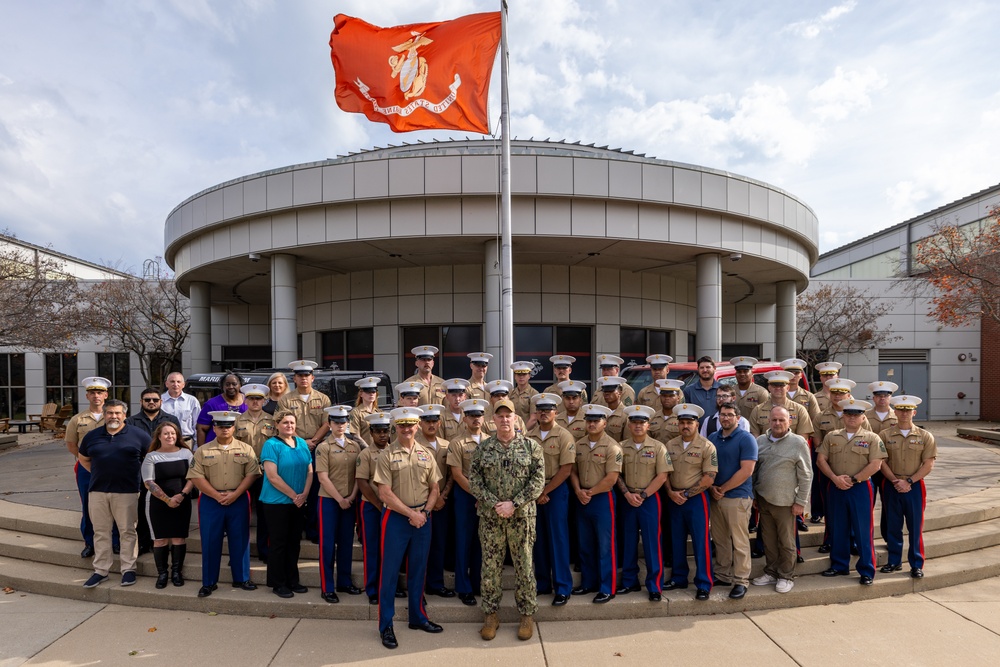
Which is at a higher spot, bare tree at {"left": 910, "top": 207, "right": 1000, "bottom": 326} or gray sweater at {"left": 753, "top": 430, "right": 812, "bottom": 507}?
bare tree at {"left": 910, "top": 207, "right": 1000, "bottom": 326}

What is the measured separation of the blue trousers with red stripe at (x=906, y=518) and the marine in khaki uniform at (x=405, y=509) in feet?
17.2

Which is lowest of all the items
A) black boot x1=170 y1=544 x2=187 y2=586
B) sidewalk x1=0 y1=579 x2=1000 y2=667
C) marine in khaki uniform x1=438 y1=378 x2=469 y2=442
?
sidewalk x1=0 y1=579 x2=1000 y2=667

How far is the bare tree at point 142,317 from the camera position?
22219 mm

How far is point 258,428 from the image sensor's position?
6.33 metres

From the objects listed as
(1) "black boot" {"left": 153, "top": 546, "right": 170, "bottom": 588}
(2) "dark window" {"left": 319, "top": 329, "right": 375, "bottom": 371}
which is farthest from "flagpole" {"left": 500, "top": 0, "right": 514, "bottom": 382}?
(2) "dark window" {"left": 319, "top": 329, "right": 375, "bottom": 371}

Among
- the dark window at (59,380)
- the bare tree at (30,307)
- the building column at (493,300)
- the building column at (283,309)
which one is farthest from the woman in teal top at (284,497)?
the dark window at (59,380)

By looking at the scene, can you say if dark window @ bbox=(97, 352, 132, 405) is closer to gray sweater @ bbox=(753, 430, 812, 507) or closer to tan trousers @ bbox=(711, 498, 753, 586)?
tan trousers @ bbox=(711, 498, 753, 586)

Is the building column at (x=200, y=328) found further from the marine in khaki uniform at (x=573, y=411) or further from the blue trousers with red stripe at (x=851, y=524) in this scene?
the blue trousers with red stripe at (x=851, y=524)

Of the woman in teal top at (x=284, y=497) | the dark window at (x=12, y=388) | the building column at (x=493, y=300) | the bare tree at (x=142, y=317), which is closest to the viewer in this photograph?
the woman in teal top at (x=284, y=497)

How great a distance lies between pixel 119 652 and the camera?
4.98 meters

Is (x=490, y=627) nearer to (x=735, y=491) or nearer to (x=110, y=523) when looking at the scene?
(x=735, y=491)

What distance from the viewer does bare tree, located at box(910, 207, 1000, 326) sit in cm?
1515

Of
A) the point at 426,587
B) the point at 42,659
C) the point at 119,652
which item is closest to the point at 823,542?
the point at 426,587

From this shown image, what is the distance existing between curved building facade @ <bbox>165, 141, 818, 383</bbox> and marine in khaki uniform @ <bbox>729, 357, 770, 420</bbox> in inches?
227
